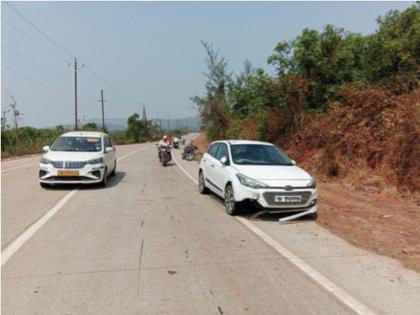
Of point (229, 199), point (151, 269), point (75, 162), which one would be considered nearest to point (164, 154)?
point (75, 162)

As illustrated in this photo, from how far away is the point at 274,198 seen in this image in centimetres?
831

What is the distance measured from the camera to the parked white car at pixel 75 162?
1182 centimetres

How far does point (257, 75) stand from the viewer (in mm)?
20312

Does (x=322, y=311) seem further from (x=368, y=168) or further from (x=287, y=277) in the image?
(x=368, y=168)

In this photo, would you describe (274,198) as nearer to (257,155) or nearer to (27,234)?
(257,155)

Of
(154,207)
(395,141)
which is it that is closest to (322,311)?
(154,207)

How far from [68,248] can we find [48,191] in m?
5.96

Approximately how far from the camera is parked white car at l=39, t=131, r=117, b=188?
11.8 m

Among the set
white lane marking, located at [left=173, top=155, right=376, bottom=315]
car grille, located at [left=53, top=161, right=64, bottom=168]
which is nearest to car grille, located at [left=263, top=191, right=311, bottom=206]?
white lane marking, located at [left=173, top=155, right=376, bottom=315]

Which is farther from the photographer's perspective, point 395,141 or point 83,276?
point 395,141

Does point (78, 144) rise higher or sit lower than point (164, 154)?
higher

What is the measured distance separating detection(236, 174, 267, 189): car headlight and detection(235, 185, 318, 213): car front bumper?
0.24 ft

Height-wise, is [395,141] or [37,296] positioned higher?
[395,141]

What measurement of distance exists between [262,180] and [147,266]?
3.66m
